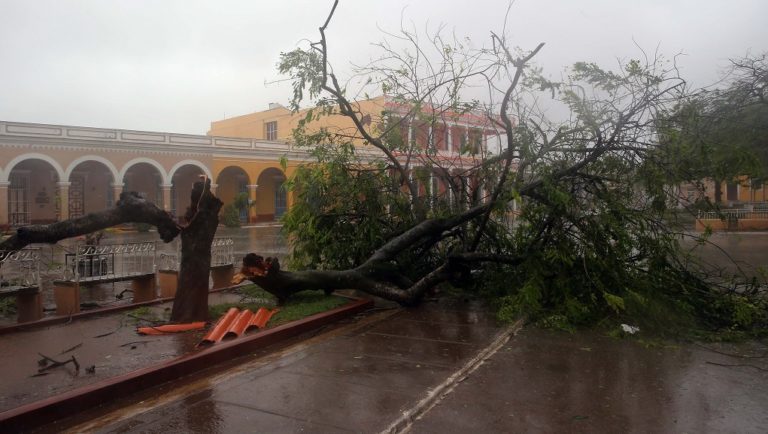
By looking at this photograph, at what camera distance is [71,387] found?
→ 4.52 metres

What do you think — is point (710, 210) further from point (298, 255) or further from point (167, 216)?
point (167, 216)

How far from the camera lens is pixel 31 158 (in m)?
26.2

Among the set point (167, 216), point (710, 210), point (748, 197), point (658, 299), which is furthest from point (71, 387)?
point (748, 197)

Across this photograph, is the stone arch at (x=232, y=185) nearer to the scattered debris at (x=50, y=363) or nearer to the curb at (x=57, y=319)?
the curb at (x=57, y=319)

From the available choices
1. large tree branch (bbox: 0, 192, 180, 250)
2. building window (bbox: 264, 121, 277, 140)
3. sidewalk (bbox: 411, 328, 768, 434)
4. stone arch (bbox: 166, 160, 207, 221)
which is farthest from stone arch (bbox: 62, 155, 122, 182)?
sidewalk (bbox: 411, 328, 768, 434)

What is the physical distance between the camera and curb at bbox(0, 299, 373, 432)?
12.9ft

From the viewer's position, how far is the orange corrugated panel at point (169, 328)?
624 centimetres

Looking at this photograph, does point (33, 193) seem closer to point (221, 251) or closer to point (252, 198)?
point (252, 198)

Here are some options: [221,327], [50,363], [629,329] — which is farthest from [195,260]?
[629,329]

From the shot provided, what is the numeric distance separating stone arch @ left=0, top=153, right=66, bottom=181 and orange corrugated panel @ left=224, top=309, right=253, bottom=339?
2420 centimetres

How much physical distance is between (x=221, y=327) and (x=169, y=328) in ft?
2.17

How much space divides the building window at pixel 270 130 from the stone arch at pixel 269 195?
7.31m

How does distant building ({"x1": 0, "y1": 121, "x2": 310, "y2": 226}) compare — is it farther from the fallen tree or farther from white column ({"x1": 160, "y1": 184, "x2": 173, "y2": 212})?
the fallen tree

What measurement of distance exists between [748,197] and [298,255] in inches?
1701
